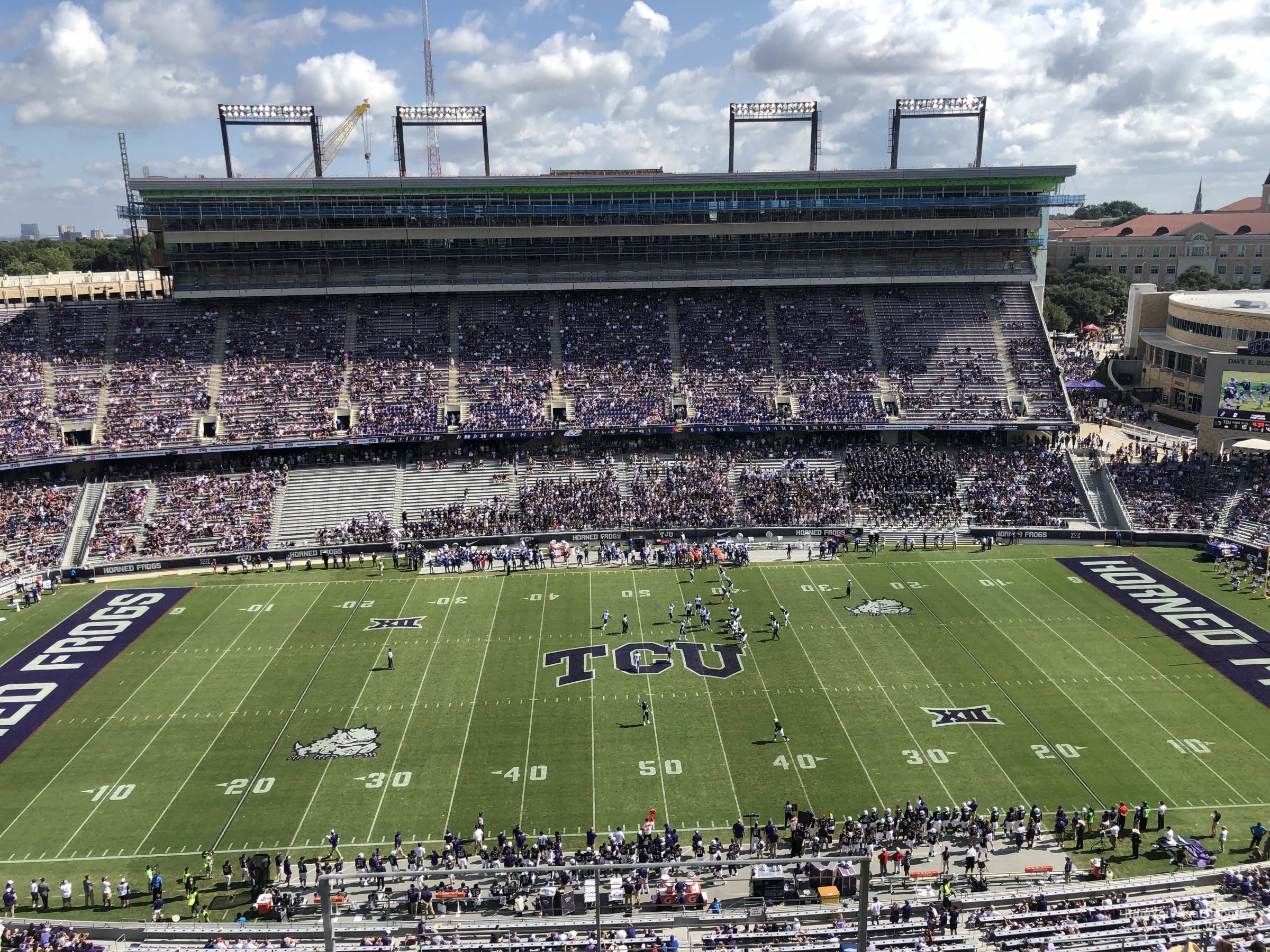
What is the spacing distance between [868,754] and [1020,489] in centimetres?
2735

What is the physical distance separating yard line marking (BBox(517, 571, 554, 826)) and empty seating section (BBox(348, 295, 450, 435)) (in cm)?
1605

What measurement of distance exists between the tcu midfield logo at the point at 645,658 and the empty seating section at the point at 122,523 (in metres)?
24.4

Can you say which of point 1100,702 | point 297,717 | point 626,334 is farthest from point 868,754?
point 626,334

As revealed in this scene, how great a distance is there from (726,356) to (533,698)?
32.2m

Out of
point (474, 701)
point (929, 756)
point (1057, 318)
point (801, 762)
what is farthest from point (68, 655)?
point (1057, 318)

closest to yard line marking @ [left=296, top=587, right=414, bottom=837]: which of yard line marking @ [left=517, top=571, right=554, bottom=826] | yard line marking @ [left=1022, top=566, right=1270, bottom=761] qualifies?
yard line marking @ [left=517, top=571, right=554, bottom=826]

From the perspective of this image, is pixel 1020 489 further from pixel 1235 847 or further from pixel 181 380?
pixel 181 380

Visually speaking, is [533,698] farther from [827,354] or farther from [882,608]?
[827,354]

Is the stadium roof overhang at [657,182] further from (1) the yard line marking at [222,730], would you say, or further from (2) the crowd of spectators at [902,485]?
(1) the yard line marking at [222,730]

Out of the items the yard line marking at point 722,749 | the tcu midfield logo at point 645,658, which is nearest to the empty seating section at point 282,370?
the tcu midfield logo at point 645,658

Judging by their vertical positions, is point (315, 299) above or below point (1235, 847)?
above

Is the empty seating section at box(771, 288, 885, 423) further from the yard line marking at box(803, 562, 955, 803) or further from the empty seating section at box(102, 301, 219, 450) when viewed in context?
the empty seating section at box(102, 301, 219, 450)

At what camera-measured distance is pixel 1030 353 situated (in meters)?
59.2

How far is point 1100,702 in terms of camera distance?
102 ft
